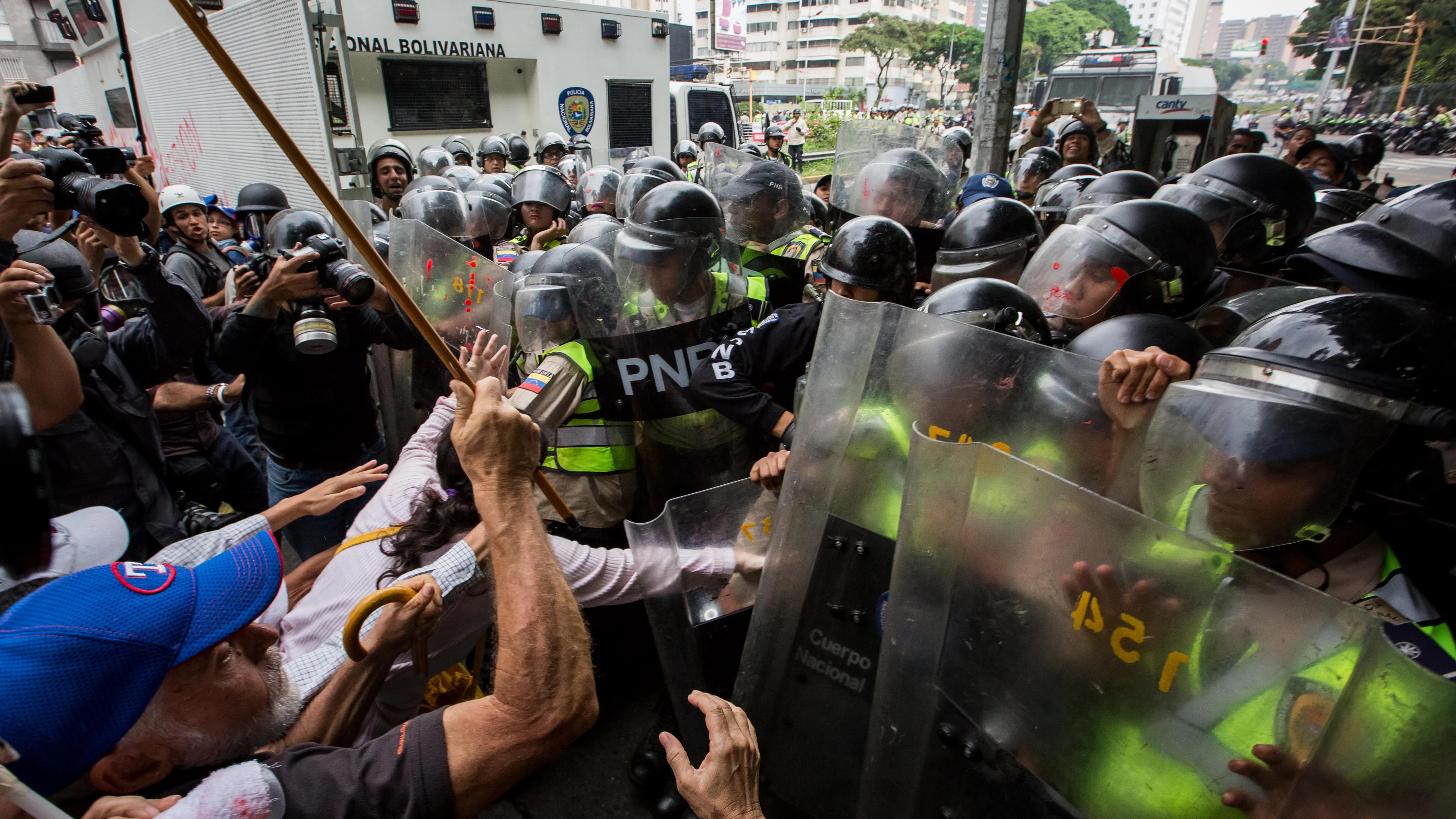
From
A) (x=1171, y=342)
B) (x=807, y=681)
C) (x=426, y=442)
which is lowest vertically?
(x=807, y=681)

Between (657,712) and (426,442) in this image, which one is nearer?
(426,442)

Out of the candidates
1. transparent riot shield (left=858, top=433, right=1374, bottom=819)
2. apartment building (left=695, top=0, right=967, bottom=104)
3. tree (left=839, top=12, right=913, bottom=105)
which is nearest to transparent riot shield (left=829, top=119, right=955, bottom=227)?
transparent riot shield (left=858, top=433, right=1374, bottom=819)

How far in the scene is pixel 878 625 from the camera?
158 centimetres

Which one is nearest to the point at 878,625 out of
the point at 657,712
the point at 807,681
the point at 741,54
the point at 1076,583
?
the point at 807,681

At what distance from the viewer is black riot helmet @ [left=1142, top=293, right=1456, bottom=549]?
1160mm

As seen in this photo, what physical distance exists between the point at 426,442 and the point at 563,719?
1492 mm

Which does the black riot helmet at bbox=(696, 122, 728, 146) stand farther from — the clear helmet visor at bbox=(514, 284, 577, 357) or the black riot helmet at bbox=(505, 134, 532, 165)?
the clear helmet visor at bbox=(514, 284, 577, 357)

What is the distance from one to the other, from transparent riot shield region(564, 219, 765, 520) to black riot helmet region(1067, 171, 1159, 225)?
1.88m

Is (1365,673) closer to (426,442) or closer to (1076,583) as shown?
(1076,583)

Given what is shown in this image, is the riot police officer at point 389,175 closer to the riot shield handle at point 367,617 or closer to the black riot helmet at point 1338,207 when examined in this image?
the riot shield handle at point 367,617

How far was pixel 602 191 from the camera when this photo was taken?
6.06 meters

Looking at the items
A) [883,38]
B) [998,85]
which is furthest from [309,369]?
[883,38]

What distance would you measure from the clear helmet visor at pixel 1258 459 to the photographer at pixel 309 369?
8.84ft

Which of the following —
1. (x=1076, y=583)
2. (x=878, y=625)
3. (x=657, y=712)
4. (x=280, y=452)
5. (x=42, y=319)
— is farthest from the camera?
(x=280, y=452)
